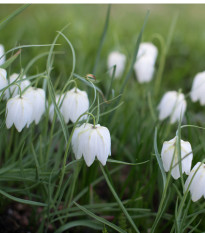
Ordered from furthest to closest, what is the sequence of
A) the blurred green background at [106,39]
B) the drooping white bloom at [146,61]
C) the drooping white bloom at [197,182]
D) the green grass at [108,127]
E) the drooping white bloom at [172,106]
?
1. the blurred green background at [106,39]
2. the drooping white bloom at [146,61]
3. the drooping white bloom at [172,106]
4. the green grass at [108,127]
5. the drooping white bloom at [197,182]

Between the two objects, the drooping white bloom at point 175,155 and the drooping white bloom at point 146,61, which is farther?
the drooping white bloom at point 146,61

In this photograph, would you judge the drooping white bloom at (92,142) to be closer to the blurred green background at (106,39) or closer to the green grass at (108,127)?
the green grass at (108,127)

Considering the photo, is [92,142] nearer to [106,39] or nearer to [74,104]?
[74,104]

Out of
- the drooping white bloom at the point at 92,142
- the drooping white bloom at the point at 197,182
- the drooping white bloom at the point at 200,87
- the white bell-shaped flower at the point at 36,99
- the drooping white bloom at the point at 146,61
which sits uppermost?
the drooping white bloom at the point at 146,61

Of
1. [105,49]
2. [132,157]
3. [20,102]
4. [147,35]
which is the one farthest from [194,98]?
[147,35]

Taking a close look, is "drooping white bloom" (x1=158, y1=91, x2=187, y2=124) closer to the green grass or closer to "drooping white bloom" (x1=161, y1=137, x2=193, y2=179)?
the green grass

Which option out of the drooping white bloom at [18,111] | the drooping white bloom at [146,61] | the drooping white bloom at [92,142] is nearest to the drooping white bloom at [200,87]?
the drooping white bloom at [146,61]
